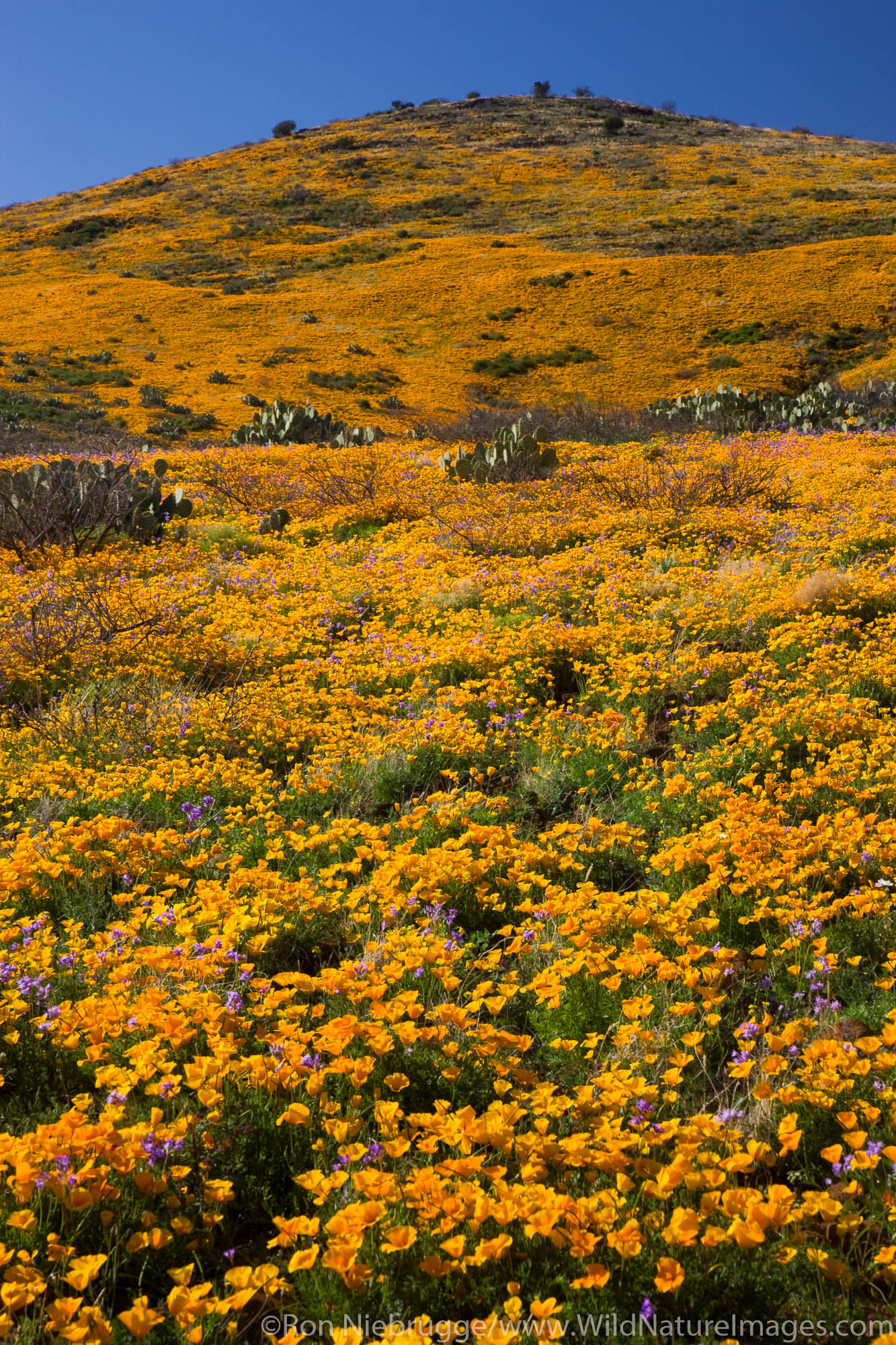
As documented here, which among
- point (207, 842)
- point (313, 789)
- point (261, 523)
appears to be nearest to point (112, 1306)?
point (207, 842)

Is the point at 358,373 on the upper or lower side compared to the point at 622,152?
lower

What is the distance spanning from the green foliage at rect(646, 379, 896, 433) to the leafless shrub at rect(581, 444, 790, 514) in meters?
8.18

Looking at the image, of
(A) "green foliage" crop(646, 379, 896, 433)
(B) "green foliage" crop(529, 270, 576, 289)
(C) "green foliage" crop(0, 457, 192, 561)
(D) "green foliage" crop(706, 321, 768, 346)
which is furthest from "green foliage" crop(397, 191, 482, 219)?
(C) "green foliage" crop(0, 457, 192, 561)

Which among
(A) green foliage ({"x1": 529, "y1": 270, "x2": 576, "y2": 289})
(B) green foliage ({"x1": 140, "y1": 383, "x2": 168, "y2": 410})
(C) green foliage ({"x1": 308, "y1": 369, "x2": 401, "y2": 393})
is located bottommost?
(B) green foliage ({"x1": 140, "y1": 383, "x2": 168, "y2": 410})

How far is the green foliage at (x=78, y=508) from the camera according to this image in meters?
9.70

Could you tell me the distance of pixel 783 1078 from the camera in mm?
2516

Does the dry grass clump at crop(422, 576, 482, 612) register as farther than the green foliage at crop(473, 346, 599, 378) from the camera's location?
No

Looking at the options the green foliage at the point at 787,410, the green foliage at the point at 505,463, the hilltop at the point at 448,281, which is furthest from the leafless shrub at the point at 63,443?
the green foliage at the point at 787,410

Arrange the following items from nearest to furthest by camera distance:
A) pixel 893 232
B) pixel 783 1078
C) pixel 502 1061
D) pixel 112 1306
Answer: pixel 112 1306, pixel 783 1078, pixel 502 1061, pixel 893 232

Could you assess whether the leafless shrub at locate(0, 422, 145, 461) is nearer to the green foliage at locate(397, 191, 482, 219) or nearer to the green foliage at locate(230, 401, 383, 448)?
the green foliage at locate(230, 401, 383, 448)

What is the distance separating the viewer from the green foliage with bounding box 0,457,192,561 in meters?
9.70

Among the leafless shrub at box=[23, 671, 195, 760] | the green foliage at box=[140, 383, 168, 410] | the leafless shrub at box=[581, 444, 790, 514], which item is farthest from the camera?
the green foliage at box=[140, 383, 168, 410]

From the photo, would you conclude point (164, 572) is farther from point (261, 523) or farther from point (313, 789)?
point (313, 789)

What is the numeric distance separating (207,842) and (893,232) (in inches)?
1990
